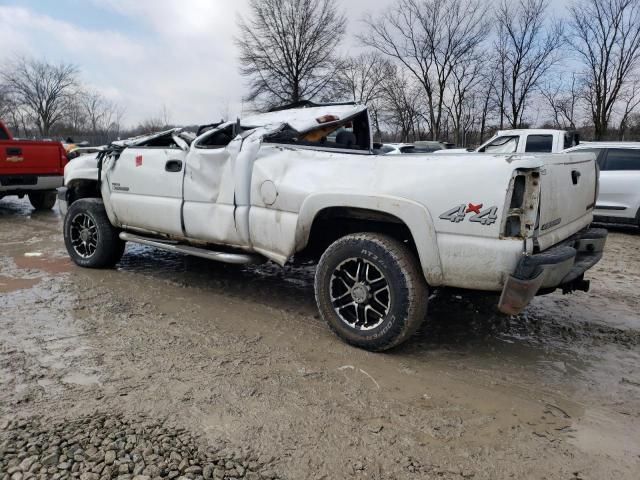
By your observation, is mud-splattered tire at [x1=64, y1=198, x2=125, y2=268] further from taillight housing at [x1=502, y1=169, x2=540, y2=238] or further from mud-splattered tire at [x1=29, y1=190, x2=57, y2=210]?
mud-splattered tire at [x1=29, y1=190, x2=57, y2=210]

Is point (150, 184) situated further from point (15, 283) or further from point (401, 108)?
point (401, 108)

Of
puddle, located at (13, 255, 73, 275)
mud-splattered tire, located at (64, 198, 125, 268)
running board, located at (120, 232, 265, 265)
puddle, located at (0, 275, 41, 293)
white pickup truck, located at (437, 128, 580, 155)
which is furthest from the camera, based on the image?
white pickup truck, located at (437, 128, 580, 155)

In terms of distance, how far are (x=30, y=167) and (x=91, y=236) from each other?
17.5 ft

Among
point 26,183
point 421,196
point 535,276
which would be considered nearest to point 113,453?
point 421,196

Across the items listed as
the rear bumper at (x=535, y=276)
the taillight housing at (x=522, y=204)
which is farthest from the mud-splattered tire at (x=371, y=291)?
the taillight housing at (x=522, y=204)

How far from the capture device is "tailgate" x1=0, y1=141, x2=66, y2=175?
9.26 m

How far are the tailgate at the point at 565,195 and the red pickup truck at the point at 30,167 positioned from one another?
9622 millimetres

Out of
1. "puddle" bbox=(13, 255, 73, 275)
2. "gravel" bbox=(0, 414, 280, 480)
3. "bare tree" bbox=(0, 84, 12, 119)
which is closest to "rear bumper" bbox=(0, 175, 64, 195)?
"puddle" bbox=(13, 255, 73, 275)

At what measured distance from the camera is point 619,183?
8773 millimetres

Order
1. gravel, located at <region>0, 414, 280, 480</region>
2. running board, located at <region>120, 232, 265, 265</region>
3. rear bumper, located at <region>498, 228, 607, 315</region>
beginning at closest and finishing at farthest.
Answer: gravel, located at <region>0, 414, 280, 480</region>
rear bumper, located at <region>498, 228, 607, 315</region>
running board, located at <region>120, 232, 265, 265</region>

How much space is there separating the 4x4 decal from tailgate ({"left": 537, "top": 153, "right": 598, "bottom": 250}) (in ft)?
0.98

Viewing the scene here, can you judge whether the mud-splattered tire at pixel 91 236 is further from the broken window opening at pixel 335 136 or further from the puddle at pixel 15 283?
the broken window opening at pixel 335 136

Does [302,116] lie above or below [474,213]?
above

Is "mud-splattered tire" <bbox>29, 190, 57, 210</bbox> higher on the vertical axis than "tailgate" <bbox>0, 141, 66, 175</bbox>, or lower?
lower
